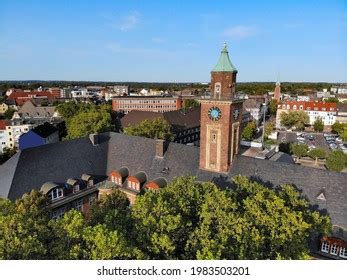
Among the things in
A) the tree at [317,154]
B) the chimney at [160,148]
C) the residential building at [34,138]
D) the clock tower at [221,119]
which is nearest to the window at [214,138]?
the clock tower at [221,119]

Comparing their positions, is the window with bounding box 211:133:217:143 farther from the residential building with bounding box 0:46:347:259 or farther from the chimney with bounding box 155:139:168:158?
the chimney with bounding box 155:139:168:158

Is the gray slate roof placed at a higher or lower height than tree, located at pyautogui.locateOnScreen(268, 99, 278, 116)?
lower

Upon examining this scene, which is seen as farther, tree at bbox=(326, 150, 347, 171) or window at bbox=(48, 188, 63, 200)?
tree at bbox=(326, 150, 347, 171)

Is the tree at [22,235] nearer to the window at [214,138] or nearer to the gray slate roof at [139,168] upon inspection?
the gray slate roof at [139,168]

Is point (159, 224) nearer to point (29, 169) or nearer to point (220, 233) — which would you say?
point (220, 233)

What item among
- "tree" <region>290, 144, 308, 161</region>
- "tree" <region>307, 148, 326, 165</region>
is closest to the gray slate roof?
"tree" <region>290, 144, 308, 161</region>

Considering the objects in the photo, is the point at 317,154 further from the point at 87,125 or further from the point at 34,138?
the point at 34,138

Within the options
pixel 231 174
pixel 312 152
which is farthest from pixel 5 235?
pixel 312 152
